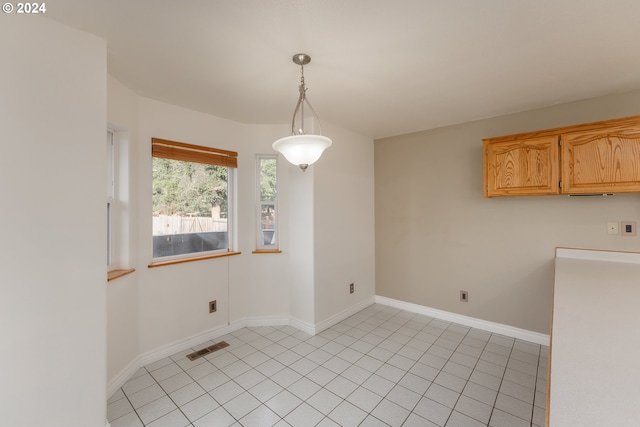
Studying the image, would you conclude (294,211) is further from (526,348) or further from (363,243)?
(526,348)

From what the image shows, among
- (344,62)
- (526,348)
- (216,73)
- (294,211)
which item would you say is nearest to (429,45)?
(344,62)

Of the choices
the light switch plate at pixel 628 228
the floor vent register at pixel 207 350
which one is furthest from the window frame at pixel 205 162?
the light switch plate at pixel 628 228

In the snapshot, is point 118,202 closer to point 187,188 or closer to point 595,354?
point 187,188

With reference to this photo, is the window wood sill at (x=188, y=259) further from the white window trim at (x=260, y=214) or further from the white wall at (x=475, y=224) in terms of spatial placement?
the white wall at (x=475, y=224)

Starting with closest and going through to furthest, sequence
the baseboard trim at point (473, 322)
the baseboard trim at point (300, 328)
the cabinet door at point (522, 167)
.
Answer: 1. the baseboard trim at point (300, 328)
2. the cabinet door at point (522, 167)
3. the baseboard trim at point (473, 322)

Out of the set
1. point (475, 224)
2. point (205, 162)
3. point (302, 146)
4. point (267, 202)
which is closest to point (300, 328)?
point (267, 202)

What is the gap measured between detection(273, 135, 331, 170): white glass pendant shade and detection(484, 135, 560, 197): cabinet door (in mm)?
2074

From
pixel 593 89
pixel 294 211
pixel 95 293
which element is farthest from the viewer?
pixel 294 211

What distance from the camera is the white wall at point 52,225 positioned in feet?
4.67

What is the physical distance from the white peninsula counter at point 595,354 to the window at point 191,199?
3.04 metres

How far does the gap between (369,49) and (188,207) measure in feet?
7.72

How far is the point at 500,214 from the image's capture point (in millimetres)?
3125

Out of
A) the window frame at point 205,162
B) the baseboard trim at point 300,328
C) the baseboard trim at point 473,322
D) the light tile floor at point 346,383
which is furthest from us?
the baseboard trim at point 473,322

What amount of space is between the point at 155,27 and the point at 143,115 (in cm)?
121
